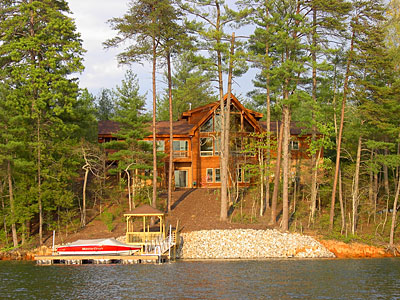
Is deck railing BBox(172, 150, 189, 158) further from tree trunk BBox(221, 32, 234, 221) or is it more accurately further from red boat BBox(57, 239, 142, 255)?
red boat BBox(57, 239, 142, 255)

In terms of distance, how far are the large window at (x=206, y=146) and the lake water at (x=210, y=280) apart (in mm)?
16680

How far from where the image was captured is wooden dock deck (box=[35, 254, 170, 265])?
28.4 m

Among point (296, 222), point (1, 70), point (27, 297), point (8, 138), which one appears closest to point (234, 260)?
point (296, 222)

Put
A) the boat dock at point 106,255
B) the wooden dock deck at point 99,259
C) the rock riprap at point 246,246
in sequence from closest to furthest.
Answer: the wooden dock deck at point 99,259, the boat dock at point 106,255, the rock riprap at point 246,246

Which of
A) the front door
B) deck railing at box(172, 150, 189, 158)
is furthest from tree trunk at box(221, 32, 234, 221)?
the front door

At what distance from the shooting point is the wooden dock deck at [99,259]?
1118 inches

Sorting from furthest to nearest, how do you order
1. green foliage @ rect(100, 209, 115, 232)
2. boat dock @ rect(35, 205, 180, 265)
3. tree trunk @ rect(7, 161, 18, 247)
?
1. green foliage @ rect(100, 209, 115, 232)
2. tree trunk @ rect(7, 161, 18, 247)
3. boat dock @ rect(35, 205, 180, 265)

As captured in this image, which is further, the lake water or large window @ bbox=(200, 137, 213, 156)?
large window @ bbox=(200, 137, 213, 156)

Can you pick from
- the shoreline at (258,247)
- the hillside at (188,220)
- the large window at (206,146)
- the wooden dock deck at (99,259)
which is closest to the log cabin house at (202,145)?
the large window at (206,146)

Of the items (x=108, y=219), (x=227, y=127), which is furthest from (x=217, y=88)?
(x=108, y=219)

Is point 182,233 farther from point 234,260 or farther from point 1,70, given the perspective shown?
point 1,70

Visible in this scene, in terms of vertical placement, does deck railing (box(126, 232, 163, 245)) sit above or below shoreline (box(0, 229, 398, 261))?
above

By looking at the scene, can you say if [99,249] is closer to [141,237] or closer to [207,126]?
[141,237]

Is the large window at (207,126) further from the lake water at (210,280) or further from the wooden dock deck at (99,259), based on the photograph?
the lake water at (210,280)
